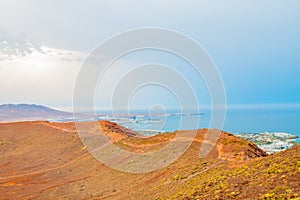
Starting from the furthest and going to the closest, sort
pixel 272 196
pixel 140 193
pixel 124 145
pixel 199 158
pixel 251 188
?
1. pixel 124 145
2. pixel 199 158
3. pixel 140 193
4. pixel 251 188
5. pixel 272 196

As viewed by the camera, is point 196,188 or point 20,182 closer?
point 196,188

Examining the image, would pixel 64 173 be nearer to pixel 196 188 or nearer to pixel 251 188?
pixel 196 188

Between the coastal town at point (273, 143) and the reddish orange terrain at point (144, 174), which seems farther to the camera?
the coastal town at point (273, 143)

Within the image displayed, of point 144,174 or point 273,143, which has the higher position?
point 273,143

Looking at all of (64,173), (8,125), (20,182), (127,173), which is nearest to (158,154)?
(127,173)

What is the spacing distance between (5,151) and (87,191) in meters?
29.2

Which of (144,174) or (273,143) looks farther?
(273,143)

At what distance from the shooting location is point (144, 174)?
2536cm

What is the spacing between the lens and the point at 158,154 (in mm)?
28891

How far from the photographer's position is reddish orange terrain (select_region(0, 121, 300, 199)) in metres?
13.6

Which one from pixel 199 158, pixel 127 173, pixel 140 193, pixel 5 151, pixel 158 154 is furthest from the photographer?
pixel 5 151

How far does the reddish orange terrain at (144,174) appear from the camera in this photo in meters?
13.6

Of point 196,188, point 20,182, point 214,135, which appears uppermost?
point 214,135

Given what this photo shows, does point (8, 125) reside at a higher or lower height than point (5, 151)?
higher
